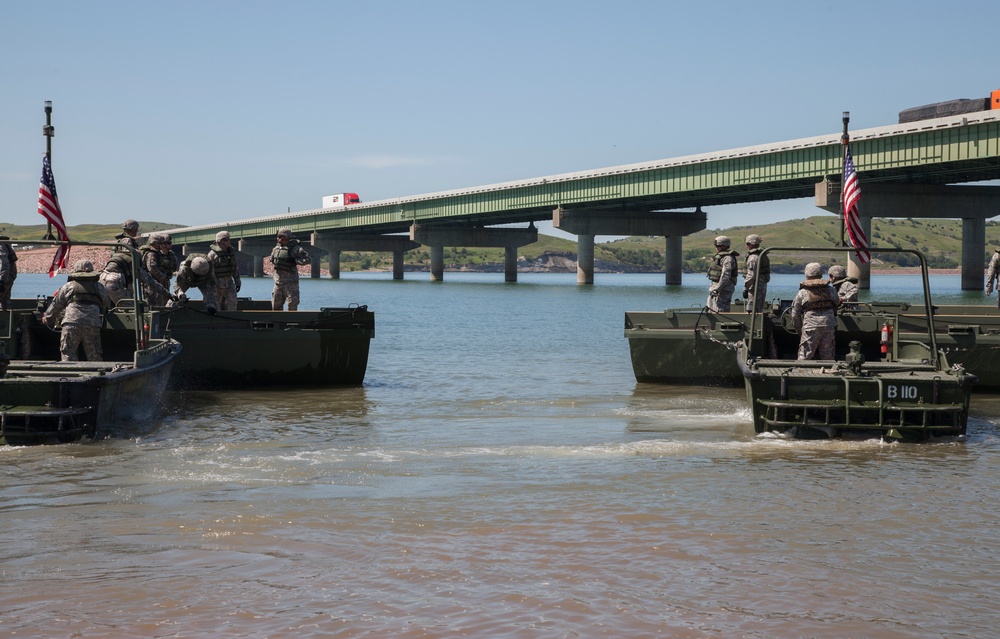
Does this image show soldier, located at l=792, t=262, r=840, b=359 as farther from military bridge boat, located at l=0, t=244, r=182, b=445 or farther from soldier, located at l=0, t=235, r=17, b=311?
soldier, located at l=0, t=235, r=17, b=311

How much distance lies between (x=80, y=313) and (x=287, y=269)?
552 centimetres

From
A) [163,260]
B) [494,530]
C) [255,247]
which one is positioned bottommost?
[494,530]

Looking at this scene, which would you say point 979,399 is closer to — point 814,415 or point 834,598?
point 814,415

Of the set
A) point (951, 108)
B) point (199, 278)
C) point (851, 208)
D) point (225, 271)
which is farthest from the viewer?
point (951, 108)

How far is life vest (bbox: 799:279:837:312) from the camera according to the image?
46.2 feet

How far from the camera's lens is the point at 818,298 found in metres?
14.1

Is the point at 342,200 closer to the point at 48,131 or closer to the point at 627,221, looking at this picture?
the point at 627,221

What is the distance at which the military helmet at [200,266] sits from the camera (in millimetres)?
17698

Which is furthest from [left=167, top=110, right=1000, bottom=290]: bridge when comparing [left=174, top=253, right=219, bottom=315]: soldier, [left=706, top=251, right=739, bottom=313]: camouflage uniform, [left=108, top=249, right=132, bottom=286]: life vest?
[left=108, top=249, right=132, bottom=286]: life vest

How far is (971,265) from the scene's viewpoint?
7769 cm

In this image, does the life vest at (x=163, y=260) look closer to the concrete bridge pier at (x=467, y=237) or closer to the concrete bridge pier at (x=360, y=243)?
the concrete bridge pier at (x=467, y=237)

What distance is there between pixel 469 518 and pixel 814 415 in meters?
4.76

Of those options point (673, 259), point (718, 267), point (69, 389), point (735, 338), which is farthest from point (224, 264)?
point (673, 259)

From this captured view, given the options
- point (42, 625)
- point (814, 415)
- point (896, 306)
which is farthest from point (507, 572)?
point (896, 306)
